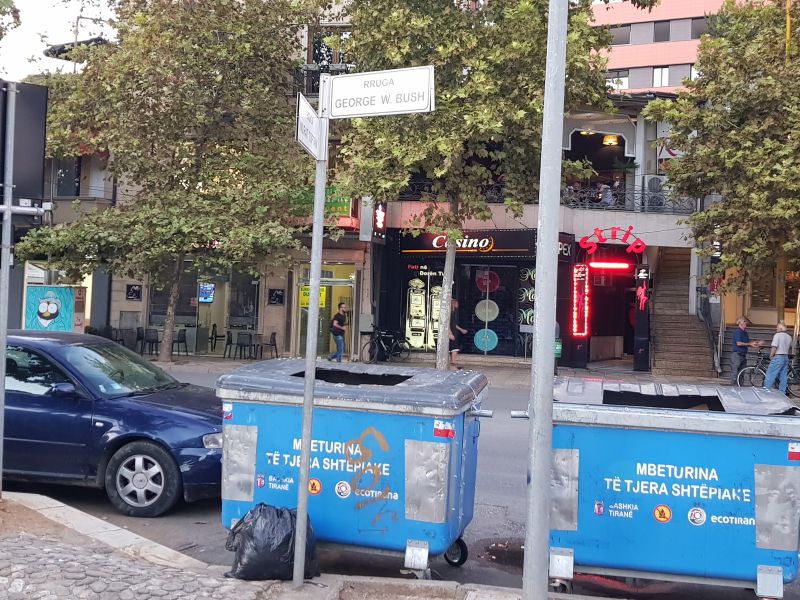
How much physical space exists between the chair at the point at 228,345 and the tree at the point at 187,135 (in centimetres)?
309

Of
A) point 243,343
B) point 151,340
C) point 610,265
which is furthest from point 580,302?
point 151,340

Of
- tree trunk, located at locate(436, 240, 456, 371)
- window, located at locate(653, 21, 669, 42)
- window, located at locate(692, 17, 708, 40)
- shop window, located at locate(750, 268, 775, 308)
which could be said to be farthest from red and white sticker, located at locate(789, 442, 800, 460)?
window, located at locate(653, 21, 669, 42)

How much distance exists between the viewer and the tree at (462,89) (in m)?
15.9

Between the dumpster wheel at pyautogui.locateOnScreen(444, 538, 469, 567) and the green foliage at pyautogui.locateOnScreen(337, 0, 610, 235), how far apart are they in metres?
10.9

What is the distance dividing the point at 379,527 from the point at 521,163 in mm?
13752

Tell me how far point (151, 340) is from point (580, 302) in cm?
1286

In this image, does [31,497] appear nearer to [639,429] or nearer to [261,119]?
[639,429]

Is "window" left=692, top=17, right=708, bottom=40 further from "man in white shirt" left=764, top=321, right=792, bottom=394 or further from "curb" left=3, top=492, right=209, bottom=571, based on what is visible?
"curb" left=3, top=492, right=209, bottom=571

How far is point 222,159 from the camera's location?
20.4m

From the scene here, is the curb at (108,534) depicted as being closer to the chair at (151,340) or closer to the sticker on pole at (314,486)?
the sticker on pole at (314,486)

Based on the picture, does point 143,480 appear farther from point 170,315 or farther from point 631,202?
point 631,202

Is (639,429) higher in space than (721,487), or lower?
higher

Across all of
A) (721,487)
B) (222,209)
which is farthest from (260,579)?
(222,209)

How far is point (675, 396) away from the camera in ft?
18.9
